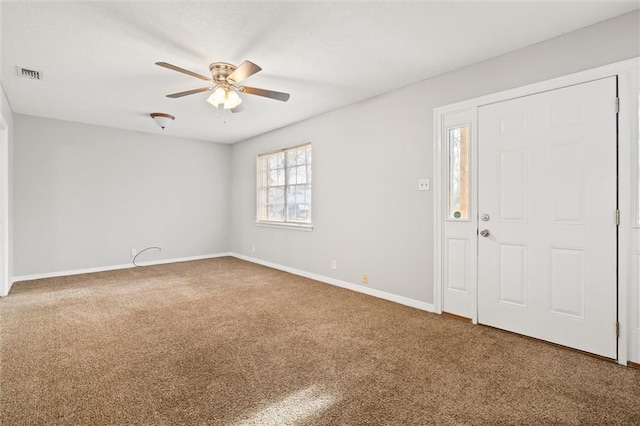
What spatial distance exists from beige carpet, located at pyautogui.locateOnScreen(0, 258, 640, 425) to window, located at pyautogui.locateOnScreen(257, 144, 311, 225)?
2082 millimetres

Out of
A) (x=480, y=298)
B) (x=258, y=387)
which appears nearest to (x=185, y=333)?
(x=258, y=387)

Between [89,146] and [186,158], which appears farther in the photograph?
[186,158]

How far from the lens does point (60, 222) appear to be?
5.11 meters

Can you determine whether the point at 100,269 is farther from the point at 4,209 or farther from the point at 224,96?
the point at 224,96

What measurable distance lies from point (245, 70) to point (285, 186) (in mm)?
3232

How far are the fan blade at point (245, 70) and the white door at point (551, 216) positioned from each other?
2.19 meters

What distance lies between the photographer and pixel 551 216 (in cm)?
262

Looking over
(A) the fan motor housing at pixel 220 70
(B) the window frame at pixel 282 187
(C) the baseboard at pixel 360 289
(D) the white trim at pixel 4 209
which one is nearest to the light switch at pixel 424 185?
(C) the baseboard at pixel 360 289

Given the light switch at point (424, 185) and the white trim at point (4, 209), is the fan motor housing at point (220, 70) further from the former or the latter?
the white trim at point (4, 209)

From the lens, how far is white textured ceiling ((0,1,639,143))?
223 centimetres

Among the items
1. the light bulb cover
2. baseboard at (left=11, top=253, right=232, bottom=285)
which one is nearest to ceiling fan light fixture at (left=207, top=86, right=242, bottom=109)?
the light bulb cover

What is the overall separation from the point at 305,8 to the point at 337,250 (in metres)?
3.12

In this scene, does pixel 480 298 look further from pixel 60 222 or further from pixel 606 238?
pixel 60 222

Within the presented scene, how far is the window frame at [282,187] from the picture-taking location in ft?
16.9
